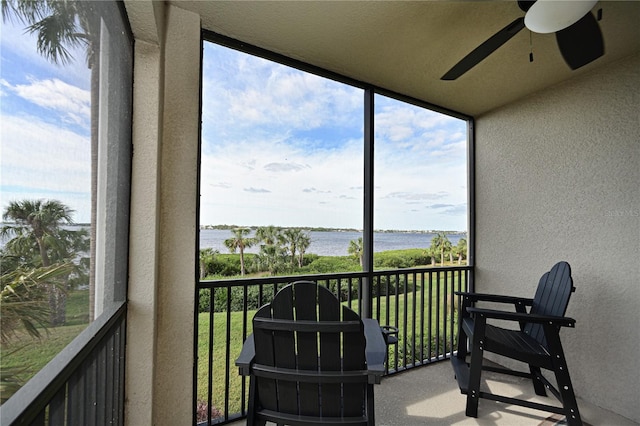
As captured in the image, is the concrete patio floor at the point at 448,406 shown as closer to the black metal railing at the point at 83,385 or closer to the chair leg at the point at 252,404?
the chair leg at the point at 252,404

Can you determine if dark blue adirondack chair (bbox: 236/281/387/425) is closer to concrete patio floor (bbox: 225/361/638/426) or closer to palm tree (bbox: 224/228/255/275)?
concrete patio floor (bbox: 225/361/638/426)

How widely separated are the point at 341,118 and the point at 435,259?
2.59m

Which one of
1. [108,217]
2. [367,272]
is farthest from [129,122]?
[367,272]

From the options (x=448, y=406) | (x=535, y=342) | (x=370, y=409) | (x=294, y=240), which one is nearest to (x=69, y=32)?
(x=370, y=409)

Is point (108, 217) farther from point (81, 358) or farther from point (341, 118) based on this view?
point (341, 118)

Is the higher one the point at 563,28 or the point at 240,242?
the point at 563,28

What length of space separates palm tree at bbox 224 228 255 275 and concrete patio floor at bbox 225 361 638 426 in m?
1.79

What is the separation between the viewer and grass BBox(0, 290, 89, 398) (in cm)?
64

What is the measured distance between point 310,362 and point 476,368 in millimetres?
1477

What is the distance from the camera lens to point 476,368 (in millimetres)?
2229

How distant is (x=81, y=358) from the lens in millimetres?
966

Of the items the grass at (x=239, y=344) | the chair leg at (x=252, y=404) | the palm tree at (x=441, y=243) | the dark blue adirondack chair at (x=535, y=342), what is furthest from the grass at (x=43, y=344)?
the palm tree at (x=441, y=243)

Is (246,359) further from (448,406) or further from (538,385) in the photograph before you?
(538,385)

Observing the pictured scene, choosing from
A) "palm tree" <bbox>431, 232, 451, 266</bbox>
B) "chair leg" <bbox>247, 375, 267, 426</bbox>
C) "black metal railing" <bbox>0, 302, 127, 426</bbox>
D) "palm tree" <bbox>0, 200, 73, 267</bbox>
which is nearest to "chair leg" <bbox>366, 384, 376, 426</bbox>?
"chair leg" <bbox>247, 375, 267, 426</bbox>
